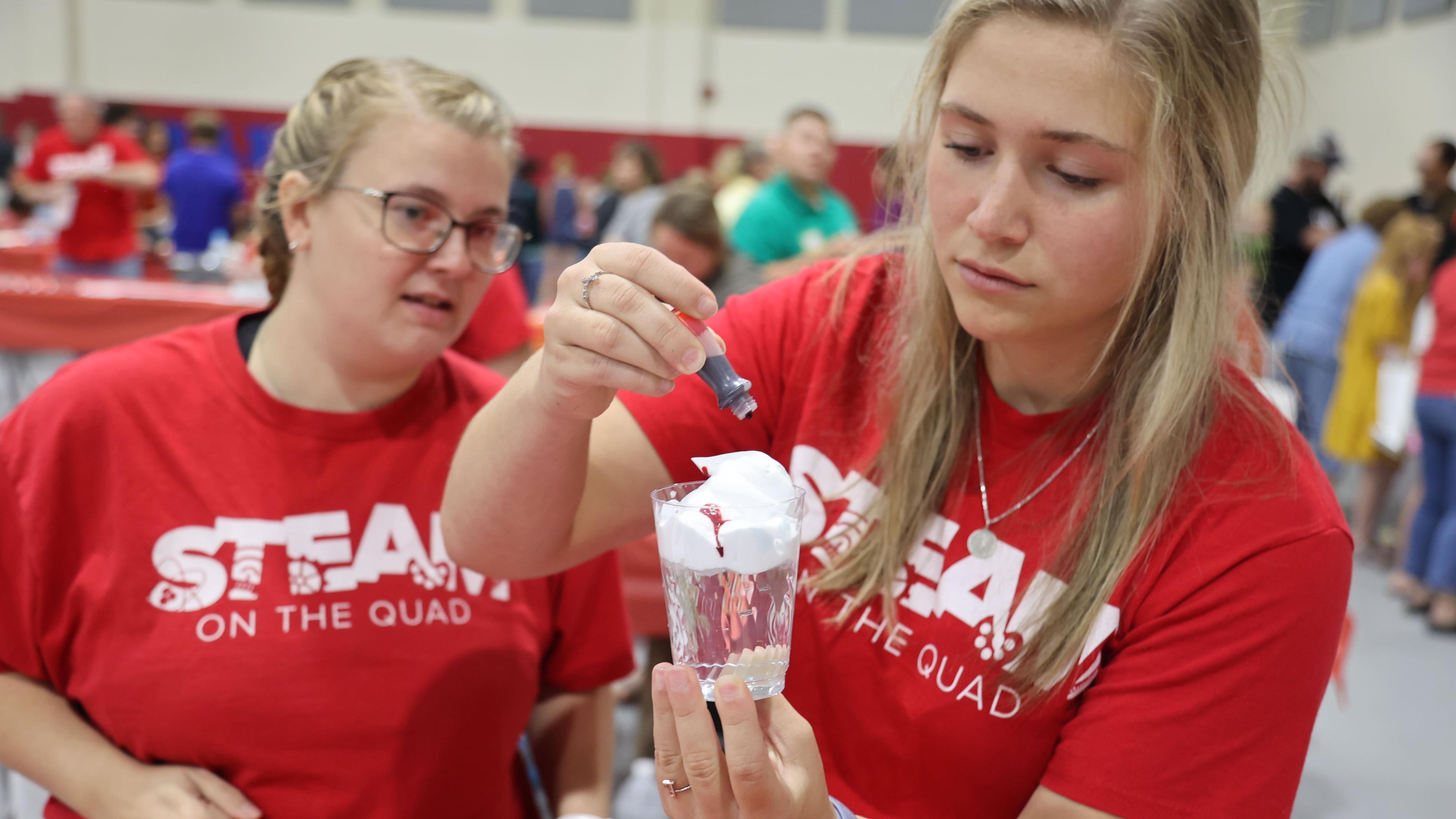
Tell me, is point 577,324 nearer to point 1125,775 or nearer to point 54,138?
point 1125,775

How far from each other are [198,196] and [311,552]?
6770mm

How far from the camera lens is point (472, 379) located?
5.36 feet

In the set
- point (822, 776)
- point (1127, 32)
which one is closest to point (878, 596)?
point (822, 776)

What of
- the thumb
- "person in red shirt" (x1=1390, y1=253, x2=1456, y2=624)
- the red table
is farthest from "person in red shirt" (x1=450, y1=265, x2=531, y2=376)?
"person in red shirt" (x1=1390, y1=253, x2=1456, y2=624)

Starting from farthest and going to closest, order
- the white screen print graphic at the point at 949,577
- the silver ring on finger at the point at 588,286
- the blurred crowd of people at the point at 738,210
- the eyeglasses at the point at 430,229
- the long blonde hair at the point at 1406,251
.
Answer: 1. the long blonde hair at the point at 1406,251
2. the blurred crowd of people at the point at 738,210
3. the eyeglasses at the point at 430,229
4. the white screen print graphic at the point at 949,577
5. the silver ring on finger at the point at 588,286

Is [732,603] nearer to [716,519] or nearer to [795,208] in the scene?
[716,519]

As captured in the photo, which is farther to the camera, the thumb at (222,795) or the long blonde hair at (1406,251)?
the long blonde hair at (1406,251)

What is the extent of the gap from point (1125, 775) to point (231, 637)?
1045 mm

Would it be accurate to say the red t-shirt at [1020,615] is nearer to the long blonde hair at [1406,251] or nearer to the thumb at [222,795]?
the thumb at [222,795]

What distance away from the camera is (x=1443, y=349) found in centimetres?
455

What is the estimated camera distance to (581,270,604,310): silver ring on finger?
3.14 feet

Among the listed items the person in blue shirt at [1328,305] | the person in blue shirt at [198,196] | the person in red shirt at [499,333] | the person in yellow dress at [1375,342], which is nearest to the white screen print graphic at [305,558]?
the person in red shirt at [499,333]

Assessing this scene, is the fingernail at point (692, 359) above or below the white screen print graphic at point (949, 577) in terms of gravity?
above

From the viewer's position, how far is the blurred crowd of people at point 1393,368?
15.1ft
